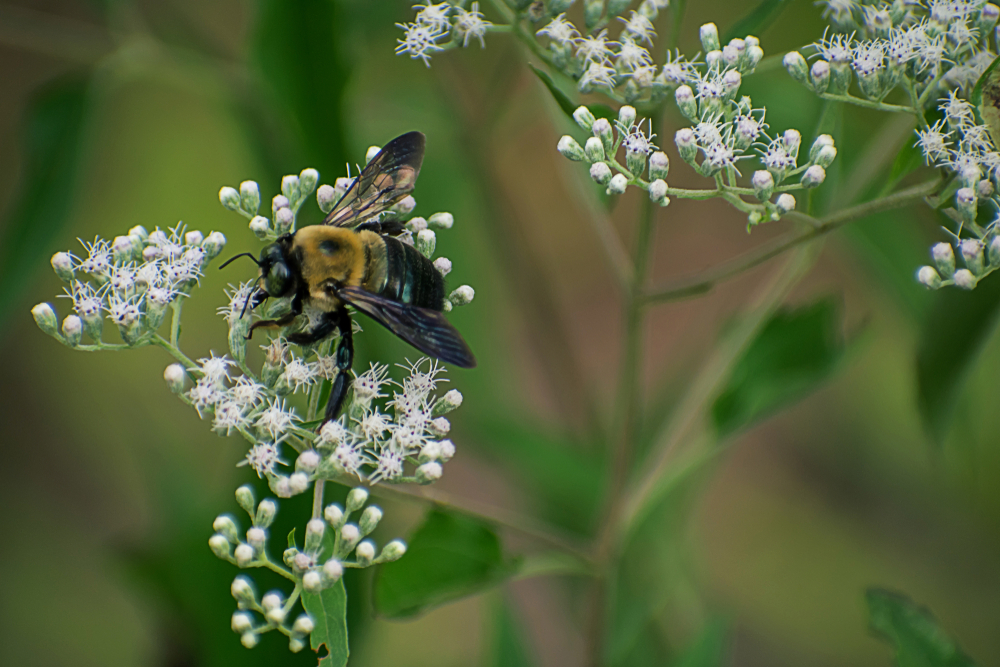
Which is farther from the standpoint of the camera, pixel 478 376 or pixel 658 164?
pixel 478 376

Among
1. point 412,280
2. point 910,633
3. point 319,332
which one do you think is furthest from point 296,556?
point 910,633

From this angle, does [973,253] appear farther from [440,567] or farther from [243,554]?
[243,554]

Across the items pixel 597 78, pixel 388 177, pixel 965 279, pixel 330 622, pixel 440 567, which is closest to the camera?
pixel 330 622

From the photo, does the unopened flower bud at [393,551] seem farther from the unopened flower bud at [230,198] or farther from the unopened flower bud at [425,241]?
the unopened flower bud at [230,198]

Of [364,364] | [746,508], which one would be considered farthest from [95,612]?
[746,508]

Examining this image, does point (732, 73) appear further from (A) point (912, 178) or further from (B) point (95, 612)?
(B) point (95, 612)
